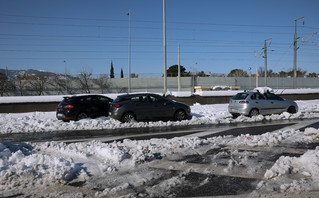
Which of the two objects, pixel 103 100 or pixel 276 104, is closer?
pixel 103 100

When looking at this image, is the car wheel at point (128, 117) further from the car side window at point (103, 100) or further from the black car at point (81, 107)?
the car side window at point (103, 100)

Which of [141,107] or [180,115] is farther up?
[141,107]

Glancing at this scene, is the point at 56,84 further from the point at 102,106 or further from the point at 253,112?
the point at 253,112

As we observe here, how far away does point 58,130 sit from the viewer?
35.7 feet

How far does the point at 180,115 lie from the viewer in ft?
42.1

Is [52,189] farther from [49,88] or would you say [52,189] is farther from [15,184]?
[49,88]

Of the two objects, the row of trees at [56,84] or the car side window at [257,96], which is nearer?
the car side window at [257,96]

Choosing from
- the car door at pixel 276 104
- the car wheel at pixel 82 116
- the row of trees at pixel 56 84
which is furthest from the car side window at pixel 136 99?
the row of trees at pixel 56 84

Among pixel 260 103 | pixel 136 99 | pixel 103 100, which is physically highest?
pixel 136 99

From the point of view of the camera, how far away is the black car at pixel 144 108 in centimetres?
1176

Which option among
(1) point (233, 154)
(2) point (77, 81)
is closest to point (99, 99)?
(1) point (233, 154)

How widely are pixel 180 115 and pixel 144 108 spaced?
6.24 feet

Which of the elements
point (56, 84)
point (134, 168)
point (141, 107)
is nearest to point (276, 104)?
point (141, 107)

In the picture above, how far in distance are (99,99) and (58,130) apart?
3.18 metres
